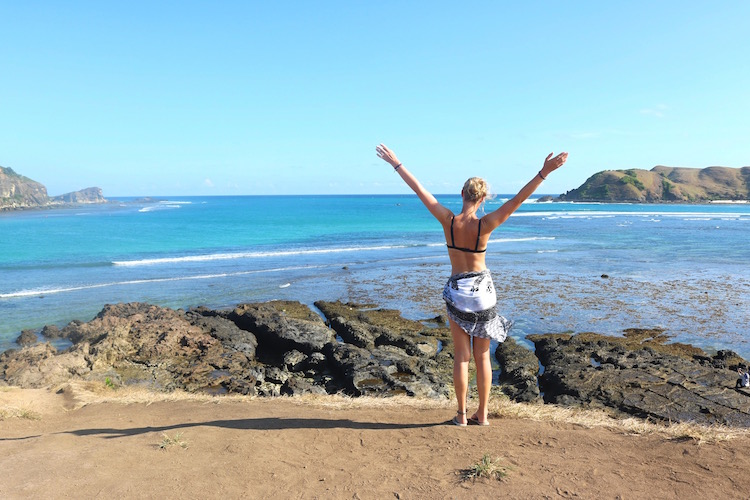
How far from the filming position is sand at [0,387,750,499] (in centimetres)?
371

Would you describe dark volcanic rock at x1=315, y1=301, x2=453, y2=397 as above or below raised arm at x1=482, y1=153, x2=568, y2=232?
below

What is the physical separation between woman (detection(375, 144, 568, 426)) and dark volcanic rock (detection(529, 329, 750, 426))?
509cm

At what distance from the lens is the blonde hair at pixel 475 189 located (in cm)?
436

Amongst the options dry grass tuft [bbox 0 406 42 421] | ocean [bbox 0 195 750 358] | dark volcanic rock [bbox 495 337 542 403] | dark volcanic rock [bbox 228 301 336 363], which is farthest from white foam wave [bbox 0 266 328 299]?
dark volcanic rock [bbox 495 337 542 403]

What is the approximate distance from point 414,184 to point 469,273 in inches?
38.5

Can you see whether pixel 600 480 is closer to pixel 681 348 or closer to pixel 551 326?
pixel 681 348

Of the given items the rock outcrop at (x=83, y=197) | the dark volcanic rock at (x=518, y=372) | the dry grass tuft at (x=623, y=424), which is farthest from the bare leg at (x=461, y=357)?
the rock outcrop at (x=83, y=197)

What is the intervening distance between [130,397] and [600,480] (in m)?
6.43

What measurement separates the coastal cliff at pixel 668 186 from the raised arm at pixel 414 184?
145m

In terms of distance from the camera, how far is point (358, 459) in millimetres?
4250

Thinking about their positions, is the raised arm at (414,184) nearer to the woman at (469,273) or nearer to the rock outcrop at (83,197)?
the woman at (469,273)

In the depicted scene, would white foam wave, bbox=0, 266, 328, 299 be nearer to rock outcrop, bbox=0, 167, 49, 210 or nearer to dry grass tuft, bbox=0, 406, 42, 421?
dry grass tuft, bbox=0, 406, 42, 421

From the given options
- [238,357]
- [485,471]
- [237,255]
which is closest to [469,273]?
[485,471]

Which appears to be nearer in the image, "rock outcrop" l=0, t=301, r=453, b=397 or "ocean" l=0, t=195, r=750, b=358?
"rock outcrop" l=0, t=301, r=453, b=397
